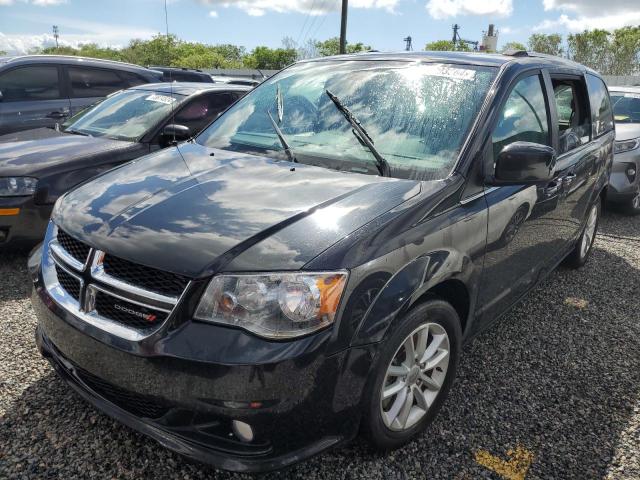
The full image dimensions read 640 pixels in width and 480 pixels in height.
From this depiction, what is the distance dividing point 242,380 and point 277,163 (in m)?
1.26

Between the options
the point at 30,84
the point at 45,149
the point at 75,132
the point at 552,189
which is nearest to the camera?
the point at 552,189

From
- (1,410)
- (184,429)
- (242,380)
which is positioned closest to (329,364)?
(242,380)

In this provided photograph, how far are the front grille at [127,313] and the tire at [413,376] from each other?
818 mm

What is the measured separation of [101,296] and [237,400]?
69cm

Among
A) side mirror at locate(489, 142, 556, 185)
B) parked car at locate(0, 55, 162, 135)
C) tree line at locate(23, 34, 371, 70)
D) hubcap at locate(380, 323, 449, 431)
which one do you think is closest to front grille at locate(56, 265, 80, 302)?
hubcap at locate(380, 323, 449, 431)

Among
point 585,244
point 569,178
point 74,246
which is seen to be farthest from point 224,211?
point 585,244

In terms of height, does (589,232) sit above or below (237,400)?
below

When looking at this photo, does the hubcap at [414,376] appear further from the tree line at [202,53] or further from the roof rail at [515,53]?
the tree line at [202,53]

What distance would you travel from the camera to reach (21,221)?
3920 mm

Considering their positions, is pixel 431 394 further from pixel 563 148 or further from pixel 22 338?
pixel 22 338

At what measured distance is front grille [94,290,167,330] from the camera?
1829mm

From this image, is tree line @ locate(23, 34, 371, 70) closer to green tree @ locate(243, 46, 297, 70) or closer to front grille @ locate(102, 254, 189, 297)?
green tree @ locate(243, 46, 297, 70)

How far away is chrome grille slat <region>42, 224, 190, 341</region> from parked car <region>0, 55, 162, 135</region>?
4445 mm

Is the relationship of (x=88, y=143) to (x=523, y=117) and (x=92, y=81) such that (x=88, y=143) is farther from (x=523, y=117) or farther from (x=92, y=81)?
(x=523, y=117)
